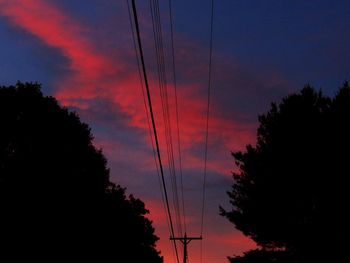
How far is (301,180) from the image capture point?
129 feet

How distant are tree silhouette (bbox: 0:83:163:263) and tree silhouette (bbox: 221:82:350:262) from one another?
1143 cm

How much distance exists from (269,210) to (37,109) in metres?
17.1

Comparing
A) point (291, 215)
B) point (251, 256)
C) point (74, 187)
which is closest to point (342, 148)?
point (291, 215)

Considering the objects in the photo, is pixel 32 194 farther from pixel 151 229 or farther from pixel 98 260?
pixel 151 229

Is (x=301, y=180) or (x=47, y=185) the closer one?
(x=301, y=180)

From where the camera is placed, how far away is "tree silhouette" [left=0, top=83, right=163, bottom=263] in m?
42.1

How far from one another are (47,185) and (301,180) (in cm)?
1692

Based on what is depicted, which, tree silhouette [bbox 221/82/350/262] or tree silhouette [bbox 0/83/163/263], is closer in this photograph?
tree silhouette [bbox 221/82/350/262]

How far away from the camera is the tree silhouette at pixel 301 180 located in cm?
3775

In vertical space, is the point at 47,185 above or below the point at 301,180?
above

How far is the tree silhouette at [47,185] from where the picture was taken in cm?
4206

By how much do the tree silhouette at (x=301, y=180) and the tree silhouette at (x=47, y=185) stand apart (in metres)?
11.4

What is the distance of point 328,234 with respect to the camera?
3753 cm

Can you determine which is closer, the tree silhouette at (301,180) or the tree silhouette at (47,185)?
the tree silhouette at (301,180)
